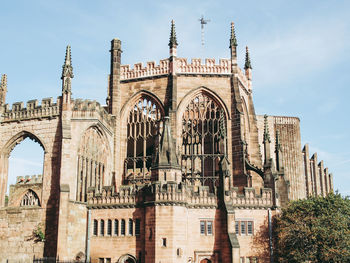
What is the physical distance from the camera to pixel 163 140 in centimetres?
3725

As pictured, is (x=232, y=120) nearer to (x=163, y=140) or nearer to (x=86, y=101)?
(x=163, y=140)

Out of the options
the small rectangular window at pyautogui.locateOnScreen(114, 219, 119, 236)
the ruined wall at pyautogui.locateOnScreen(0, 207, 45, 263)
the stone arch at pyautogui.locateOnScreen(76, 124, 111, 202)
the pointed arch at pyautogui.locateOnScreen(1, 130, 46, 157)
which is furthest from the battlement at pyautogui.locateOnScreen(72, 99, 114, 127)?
the small rectangular window at pyautogui.locateOnScreen(114, 219, 119, 236)

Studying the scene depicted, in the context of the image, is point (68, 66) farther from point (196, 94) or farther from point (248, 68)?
point (248, 68)

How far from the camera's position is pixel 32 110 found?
1564 inches

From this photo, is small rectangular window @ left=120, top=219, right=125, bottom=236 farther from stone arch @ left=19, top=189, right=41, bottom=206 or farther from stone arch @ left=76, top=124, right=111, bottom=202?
stone arch @ left=19, top=189, right=41, bottom=206

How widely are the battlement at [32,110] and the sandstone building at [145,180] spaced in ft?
0.31

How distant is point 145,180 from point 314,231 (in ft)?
52.4

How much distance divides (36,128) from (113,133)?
A: 7.99 metres

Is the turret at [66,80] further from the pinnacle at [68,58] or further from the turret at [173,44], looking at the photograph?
the turret at [173,44]

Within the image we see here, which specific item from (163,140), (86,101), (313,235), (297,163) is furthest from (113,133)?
(297,163)

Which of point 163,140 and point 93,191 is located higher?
point 163,140

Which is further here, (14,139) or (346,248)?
(14,139)

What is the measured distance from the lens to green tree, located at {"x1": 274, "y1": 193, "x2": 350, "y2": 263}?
34.4 meters

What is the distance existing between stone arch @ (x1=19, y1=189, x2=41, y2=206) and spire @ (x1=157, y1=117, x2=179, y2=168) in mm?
10546
